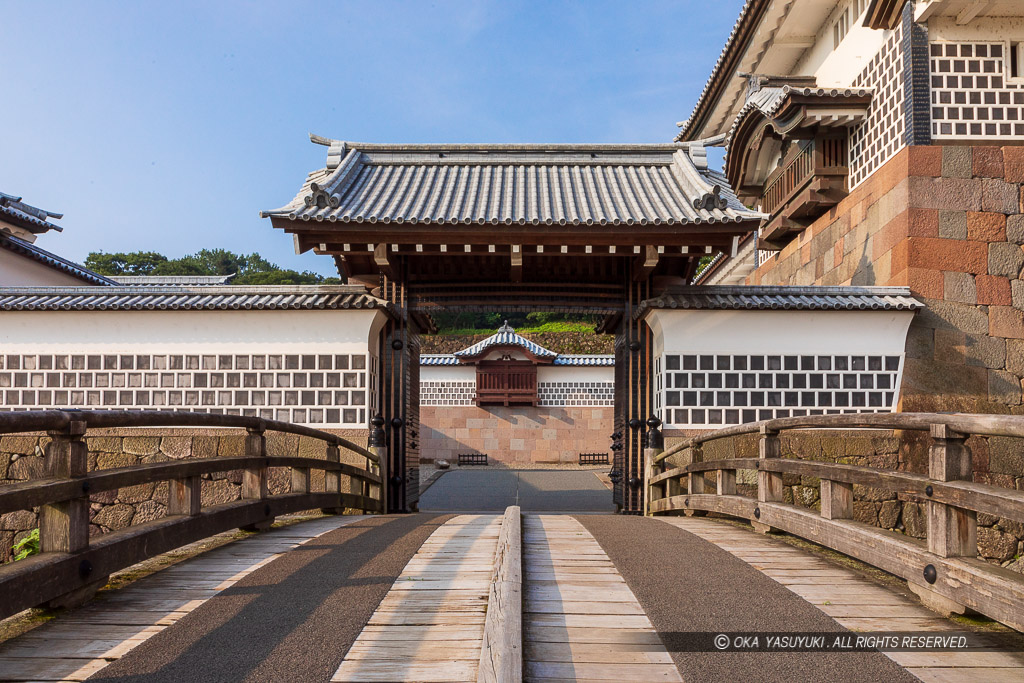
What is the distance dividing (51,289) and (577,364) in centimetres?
1471

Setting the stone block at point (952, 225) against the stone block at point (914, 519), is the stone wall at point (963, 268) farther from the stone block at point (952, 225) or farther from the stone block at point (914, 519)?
the stone block at point (914, 519)

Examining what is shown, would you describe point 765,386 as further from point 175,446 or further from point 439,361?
point 439,361

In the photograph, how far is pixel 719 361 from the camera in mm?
9078

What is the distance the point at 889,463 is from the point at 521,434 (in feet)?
43.9

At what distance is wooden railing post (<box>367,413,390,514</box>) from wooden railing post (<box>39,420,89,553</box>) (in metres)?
5.52

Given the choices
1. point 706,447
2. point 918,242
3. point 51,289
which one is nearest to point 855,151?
point 918,242

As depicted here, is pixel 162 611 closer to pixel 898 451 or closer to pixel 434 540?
pixel 434 540

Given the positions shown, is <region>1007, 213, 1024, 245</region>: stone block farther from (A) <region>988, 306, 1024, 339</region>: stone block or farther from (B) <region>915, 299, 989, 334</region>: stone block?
(B) <region>915, 299, 989, 334</region>: stone block

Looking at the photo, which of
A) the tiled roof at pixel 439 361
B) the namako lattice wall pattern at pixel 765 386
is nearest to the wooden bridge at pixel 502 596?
the namako lattice wall pattern at pixel 765 386

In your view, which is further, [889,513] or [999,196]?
[999,196]

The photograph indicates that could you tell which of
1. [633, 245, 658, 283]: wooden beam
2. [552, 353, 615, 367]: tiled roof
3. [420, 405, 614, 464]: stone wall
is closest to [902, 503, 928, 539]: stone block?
[633, 245, 658, 283]: wooden beam

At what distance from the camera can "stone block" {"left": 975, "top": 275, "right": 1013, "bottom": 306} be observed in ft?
30.6

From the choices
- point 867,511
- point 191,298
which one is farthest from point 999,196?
point 191,298

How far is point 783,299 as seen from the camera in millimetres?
9109
